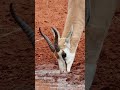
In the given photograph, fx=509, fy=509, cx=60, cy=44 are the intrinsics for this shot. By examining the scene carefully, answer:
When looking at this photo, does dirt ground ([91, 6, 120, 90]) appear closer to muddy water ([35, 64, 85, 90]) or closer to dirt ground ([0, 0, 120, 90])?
dirt ground ([0, 0, 120, 90])

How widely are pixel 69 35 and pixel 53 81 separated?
0.37 metres

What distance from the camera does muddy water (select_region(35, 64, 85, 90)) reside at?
348 cm

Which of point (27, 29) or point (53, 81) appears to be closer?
point (27, 29)

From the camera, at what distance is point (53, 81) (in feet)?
11.5

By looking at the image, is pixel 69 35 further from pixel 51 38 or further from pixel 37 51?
pixel 37 51

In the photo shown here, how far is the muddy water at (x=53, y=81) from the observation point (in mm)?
3480

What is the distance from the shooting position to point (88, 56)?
11.2 feet

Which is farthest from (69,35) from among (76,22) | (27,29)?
(27,29)

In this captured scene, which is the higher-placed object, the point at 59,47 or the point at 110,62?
the point at 59,47

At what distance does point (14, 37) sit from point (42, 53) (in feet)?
0.93

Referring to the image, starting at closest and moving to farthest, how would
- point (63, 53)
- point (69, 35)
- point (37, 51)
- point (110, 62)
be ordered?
point (63, 53), point (69, 35), point (37, 51), point (110, 62)

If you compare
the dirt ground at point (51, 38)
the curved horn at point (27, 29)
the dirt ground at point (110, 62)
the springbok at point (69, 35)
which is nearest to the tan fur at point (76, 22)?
the springbok at point (69, 35)

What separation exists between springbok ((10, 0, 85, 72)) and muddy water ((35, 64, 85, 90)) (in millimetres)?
129

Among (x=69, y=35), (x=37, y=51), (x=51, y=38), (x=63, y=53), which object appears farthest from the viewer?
(x=37, y=51)
